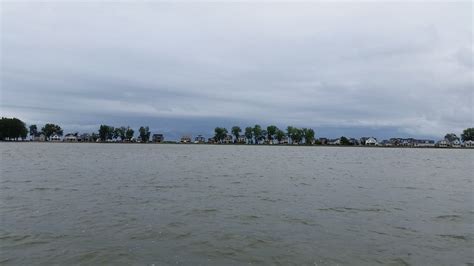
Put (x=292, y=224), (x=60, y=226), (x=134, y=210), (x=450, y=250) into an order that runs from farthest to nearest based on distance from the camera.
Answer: (x=134, y=210) → (x=292, y=224) → (x=60, y=226) → (x=450, y=250)

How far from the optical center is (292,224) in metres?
16.2

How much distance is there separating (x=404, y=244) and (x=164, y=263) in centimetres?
887

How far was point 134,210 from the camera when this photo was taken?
18531 mm

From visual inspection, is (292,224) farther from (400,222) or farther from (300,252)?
(400,222)

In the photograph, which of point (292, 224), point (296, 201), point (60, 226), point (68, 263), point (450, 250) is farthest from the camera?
point (296, 201)

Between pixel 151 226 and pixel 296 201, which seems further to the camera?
pixel 296 201

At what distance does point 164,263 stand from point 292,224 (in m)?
7.14

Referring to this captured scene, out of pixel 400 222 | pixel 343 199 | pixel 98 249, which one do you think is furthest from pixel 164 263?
pixel 343 199

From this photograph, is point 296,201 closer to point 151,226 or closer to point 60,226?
point 151,226

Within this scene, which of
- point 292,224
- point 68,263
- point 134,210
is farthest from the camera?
point 134,210

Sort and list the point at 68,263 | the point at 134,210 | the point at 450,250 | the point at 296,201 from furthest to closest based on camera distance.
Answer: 1. the point at 296,201
2. the point at 134,210
3. the point at 450,250
4. the point at 68,263

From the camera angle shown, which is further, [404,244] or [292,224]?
[292,224]

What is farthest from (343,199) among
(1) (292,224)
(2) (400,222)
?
(1) (292,224)

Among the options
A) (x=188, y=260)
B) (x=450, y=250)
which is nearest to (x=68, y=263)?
(x=188, y=260)
